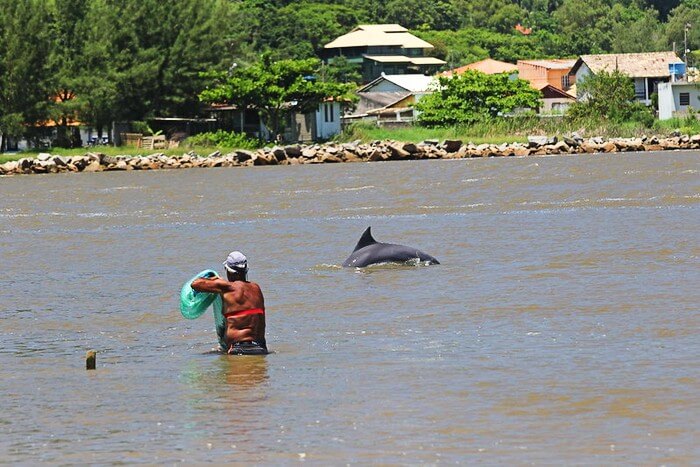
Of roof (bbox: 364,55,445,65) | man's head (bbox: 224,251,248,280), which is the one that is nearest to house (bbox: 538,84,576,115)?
roof (bbox: 364,55,445,65)

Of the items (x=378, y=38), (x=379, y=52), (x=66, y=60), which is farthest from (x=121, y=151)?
(x=379, y=52)

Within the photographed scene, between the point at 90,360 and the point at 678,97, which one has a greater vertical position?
the point at 678,97

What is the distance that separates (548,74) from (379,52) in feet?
57.9

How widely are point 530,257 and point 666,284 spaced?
3276 mm

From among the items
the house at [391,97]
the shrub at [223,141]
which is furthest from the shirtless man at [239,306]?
the house at [391,97]

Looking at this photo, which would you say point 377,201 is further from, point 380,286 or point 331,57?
point 331,57

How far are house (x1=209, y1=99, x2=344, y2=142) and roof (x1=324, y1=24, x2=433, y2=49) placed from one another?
45.5m

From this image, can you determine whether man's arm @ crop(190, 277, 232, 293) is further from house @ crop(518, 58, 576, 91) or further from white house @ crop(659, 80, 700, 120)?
house @ crop(518, 58, 576, 91)

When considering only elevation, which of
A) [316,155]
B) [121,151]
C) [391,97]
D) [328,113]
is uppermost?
[391,97]

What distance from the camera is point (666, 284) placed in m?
15.2

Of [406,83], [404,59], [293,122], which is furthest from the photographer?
[404,59]

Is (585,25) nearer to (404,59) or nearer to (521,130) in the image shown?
(404,59)

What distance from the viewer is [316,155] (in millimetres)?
54250

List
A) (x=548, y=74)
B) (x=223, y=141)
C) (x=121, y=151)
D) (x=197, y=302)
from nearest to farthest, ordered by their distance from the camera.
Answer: (x=197, y=302), (x=121, y=151), (x=223, y=141), (x=548, y=74)
